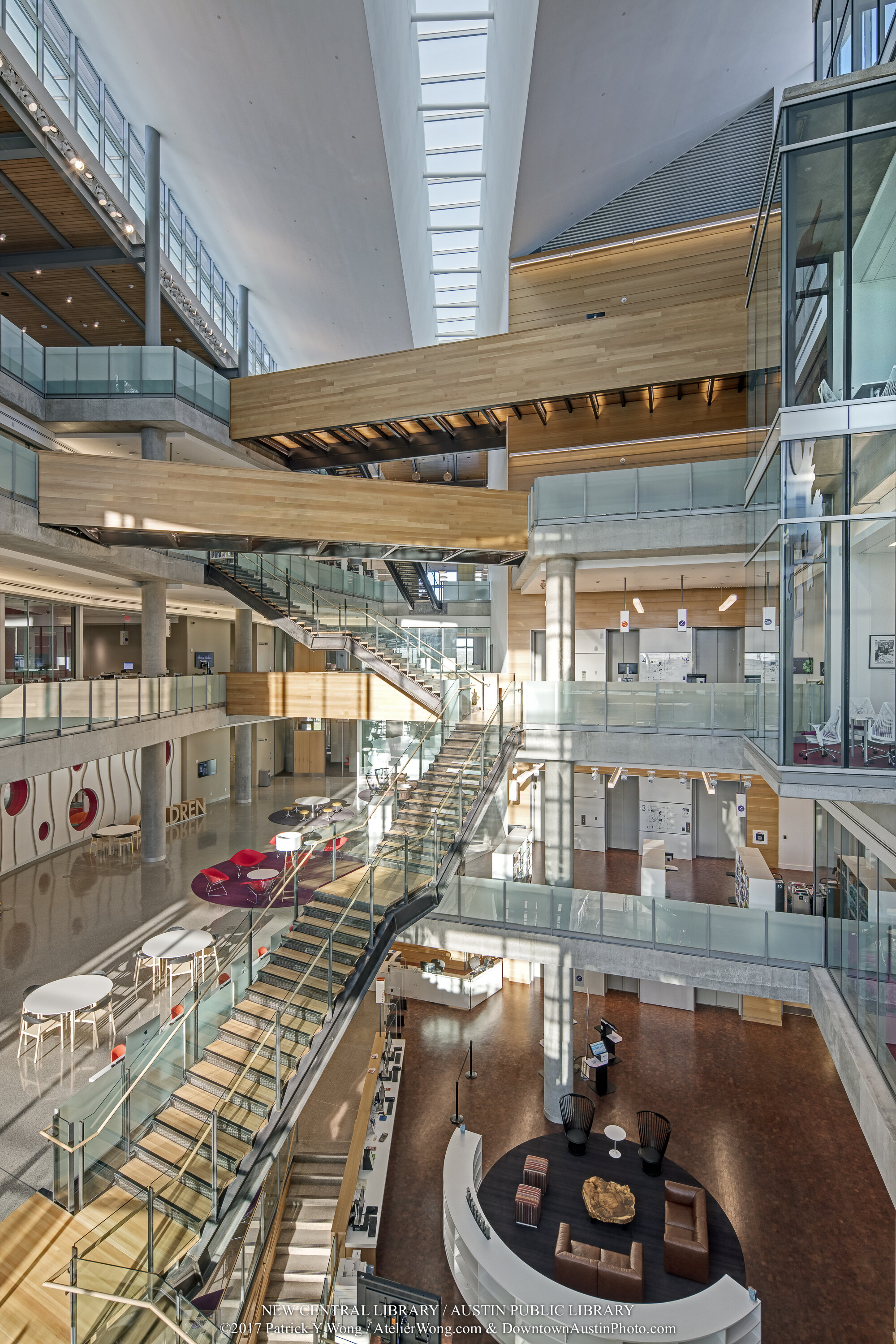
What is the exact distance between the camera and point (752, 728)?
8305mm

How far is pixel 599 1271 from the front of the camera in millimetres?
7156

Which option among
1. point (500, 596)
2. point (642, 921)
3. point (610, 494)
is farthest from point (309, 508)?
point (642, 921)

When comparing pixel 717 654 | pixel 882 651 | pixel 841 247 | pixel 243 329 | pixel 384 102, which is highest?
pixel 243 329

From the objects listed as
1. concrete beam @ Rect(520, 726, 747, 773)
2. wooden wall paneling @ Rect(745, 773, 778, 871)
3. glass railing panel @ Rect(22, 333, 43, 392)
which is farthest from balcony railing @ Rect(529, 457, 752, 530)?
glass railing panel @ Rect(22, 333, 43, 392)

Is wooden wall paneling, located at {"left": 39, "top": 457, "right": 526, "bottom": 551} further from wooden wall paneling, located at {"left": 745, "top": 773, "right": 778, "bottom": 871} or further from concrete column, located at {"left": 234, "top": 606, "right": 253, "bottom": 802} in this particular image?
concrete column, located at {"left": 234, "top": 606, "right": 253, "bottom": 802}

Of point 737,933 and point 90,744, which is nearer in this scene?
point 737,933

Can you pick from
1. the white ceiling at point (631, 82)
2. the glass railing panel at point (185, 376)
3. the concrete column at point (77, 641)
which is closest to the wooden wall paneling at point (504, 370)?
the glass railing panel at point (185, 376)

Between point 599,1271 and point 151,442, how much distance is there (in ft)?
52.2

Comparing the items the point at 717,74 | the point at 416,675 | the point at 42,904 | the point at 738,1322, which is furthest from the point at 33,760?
the point at 717,74

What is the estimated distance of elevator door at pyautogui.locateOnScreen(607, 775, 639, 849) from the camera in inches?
703

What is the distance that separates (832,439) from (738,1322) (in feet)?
27.4

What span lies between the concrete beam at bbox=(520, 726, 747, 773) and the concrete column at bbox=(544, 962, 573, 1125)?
10.4ft

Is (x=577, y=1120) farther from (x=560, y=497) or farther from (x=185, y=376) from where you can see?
(x=185, y=376)

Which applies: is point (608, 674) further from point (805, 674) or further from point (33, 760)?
point (33, 760)
